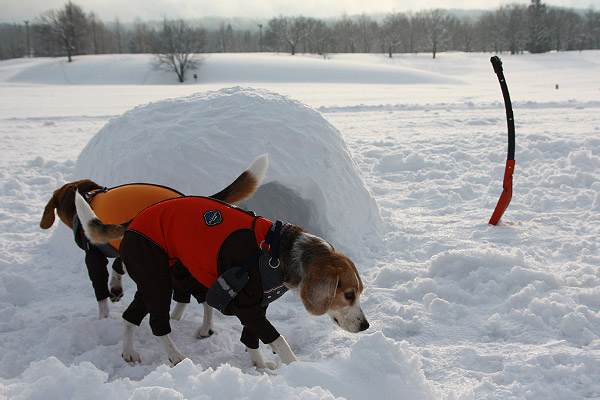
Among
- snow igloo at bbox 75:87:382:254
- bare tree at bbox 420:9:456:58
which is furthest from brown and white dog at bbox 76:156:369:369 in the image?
bare tree at bbox 420:9:456:58

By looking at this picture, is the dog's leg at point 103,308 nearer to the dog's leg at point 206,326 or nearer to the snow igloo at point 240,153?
the dog's leg at point 206,326

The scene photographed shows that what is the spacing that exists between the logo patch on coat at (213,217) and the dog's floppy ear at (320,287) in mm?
668

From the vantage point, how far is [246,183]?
378 cm

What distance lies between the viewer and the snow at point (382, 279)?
2.38 meters

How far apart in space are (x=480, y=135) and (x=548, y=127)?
2072 millimetres

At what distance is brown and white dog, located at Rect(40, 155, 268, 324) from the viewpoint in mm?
A: 3547

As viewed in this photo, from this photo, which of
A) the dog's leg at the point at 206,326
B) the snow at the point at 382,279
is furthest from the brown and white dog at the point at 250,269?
the dog's leg at the point at 206,326

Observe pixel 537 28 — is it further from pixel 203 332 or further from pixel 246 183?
pixel 203 332

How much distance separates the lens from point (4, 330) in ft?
12.3

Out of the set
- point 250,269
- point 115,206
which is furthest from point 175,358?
point 115,206

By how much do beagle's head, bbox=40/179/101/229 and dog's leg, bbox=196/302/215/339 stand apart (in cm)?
135

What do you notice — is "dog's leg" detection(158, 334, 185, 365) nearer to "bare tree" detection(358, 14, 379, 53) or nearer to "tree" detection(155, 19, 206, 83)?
"tree" detection(155, 19, 206, 83)

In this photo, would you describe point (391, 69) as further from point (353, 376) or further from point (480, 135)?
point (353, 376)

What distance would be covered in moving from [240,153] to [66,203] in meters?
1.80
